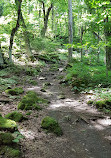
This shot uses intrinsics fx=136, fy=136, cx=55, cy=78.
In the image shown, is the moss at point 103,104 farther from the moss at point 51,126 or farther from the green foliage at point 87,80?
the moss at point 51,126

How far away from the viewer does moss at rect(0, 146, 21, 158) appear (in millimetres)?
2697

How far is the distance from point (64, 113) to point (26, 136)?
225 cm

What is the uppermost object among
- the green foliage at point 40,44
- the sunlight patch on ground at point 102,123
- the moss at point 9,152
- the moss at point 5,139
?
the green foliage at point 40,44

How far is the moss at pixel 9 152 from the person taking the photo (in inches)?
106

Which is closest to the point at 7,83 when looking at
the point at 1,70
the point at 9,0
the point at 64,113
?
the point at 1,70

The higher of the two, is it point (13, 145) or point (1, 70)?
point (1, 70)

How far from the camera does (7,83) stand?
354 inches

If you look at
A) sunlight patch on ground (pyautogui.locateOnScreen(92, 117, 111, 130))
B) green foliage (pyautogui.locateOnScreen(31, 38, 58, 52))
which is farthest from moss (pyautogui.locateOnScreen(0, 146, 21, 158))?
green foliage (pyautogui.locateOnScreen(31, 38, 58, 52))

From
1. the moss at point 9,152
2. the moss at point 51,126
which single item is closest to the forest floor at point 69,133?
the moss at point 51,126

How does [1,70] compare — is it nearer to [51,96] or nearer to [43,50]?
[51,96]

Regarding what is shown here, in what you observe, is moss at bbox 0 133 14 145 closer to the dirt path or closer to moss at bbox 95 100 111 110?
the dirt path

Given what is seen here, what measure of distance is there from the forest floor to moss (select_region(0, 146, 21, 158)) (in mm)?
245

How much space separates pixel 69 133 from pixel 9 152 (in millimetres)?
2025

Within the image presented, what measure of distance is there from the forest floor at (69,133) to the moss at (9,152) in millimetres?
245
